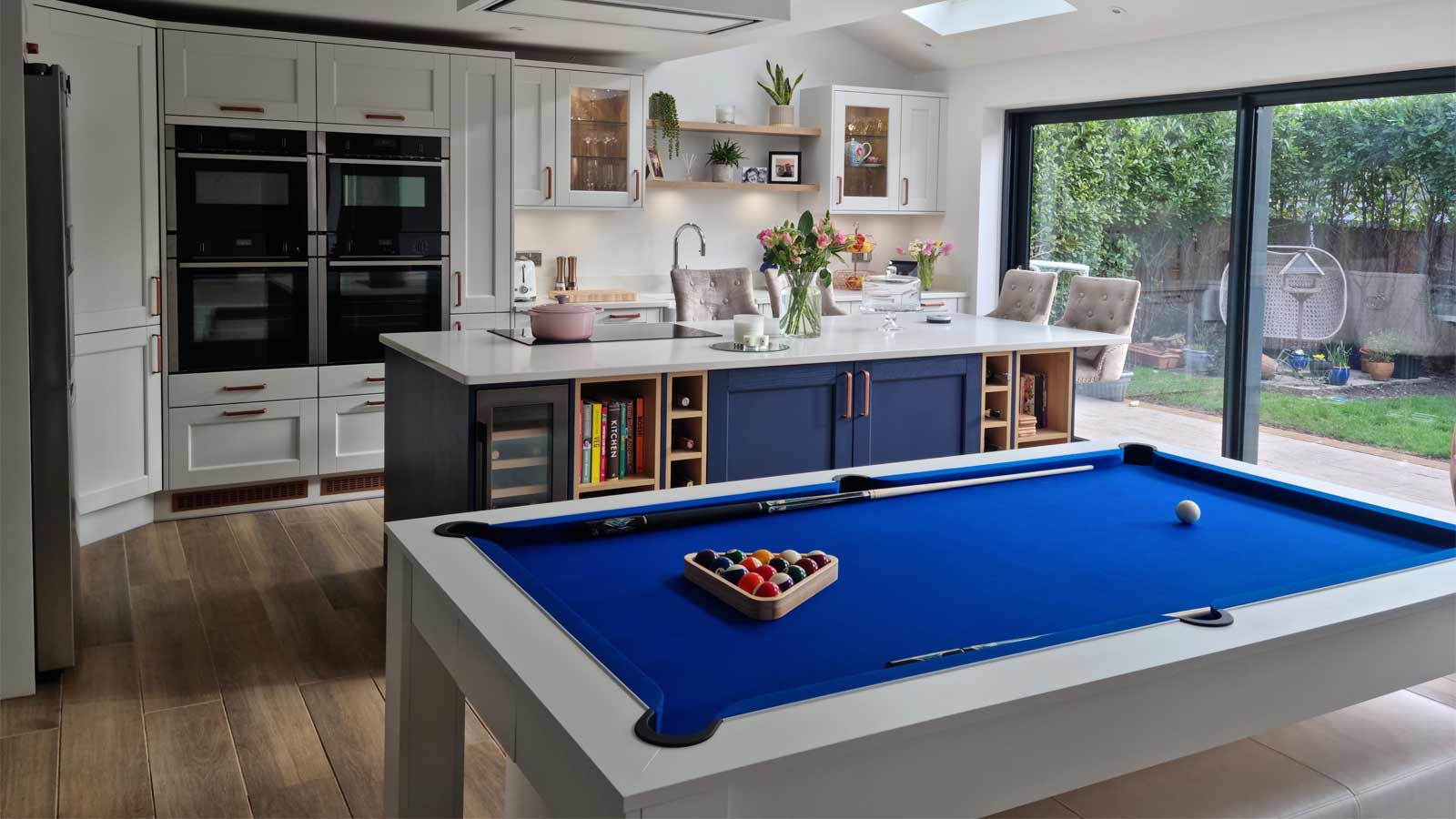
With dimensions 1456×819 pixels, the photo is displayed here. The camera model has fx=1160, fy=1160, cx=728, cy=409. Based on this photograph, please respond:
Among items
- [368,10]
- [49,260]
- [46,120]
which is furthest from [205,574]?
[368,10]

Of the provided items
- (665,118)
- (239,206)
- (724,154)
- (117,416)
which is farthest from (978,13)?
(117,416)

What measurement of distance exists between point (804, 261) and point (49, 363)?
2557mm

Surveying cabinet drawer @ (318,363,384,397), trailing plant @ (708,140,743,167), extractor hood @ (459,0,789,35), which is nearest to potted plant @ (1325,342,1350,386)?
extractor hood @ (459,0,789,35)

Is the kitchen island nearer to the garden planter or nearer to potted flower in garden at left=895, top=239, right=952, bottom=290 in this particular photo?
the garden planter

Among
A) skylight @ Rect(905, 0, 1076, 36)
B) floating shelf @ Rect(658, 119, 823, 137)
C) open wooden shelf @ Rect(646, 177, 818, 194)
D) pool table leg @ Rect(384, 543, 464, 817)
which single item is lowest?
pool table leg @ Rect(384, 543, 464, 817)

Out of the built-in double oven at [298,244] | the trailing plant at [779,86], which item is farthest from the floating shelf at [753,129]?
the built-in double oven at [298,244]

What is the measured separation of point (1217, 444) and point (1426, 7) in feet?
7.46

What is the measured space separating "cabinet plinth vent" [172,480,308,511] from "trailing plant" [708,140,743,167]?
304cm

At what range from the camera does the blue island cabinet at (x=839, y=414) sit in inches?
161

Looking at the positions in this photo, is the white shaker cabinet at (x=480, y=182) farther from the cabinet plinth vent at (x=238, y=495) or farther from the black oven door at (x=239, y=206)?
the cabinet plinth vent at (x=238, y=495)

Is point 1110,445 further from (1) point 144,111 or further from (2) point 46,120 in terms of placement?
(1) point 144,111

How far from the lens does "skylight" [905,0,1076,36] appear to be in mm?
6254

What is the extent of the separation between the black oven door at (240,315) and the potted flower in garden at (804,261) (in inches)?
88.1

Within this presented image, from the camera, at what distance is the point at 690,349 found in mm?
4180
